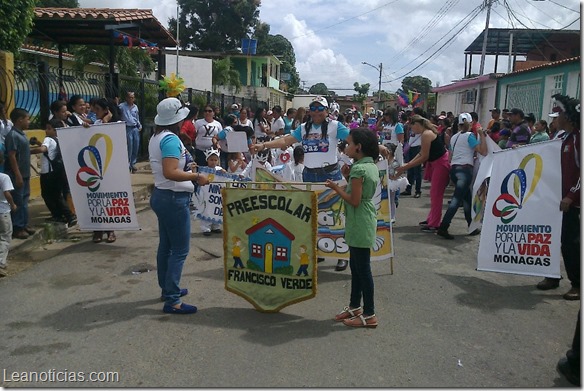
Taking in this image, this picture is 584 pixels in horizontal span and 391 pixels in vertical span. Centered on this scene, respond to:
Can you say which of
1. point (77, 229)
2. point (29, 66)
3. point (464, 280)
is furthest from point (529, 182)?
point (29, 66)

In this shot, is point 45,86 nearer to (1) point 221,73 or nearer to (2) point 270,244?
(2) point 270,244

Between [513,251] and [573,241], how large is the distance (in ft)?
2.00

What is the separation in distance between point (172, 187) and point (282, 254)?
1.16 meters

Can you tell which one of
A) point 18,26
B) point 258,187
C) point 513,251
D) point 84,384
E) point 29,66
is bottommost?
point 84,384

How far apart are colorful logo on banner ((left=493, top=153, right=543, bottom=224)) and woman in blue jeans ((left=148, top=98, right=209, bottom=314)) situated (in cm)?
346

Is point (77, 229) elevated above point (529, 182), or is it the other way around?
point (529, 182)

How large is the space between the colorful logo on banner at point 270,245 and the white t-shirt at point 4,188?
8.86ft

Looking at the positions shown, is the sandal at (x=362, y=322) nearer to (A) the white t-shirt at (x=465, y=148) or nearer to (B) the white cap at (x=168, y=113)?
(B) the white cap at (x=168, y=113)

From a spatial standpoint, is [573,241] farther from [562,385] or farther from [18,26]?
[18,26]

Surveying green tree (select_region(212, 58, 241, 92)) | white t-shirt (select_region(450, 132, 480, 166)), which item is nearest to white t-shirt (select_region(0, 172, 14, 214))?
white t-shirt (select_region(450, 132, 480, 166))

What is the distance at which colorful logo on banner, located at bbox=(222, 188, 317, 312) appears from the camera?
442cm

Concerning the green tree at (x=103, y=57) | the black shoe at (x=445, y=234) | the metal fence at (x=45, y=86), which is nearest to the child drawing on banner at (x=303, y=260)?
the black shoe at (x=445, y=234)

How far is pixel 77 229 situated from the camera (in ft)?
24.9

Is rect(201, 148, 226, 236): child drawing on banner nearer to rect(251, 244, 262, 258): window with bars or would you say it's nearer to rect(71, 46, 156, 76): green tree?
rect(251, 244, 262, 258): window with bars
